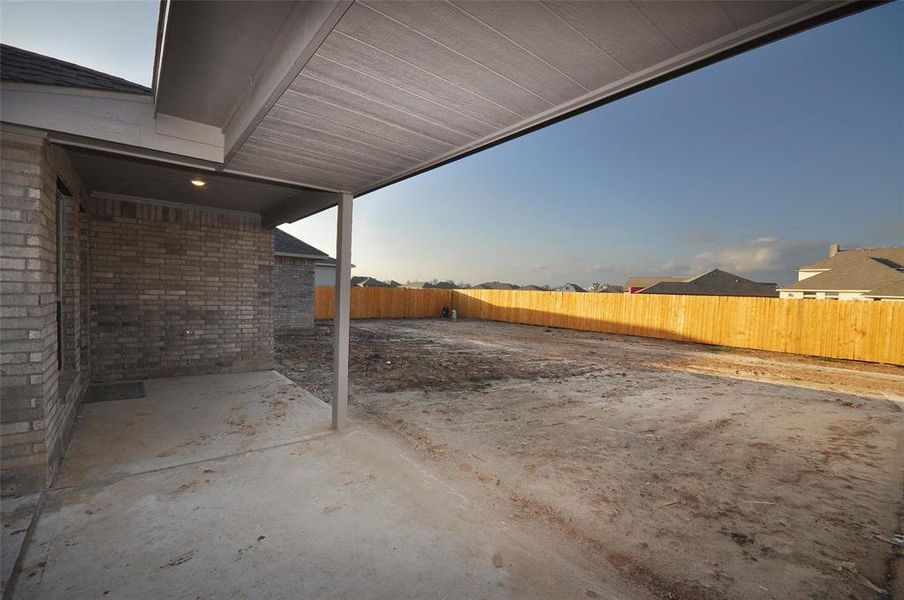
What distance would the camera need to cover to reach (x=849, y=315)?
11055 mm

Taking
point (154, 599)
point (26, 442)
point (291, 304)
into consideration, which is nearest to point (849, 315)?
point (154, 599)

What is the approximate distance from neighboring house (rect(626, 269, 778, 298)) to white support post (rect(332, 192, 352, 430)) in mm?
29134

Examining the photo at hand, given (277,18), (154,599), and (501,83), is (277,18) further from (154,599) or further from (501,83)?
(154,599)

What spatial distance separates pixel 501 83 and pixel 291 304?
44.9 feet

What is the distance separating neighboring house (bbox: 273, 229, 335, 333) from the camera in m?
13.5

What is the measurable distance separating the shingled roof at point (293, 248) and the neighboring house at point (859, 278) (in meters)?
25.8

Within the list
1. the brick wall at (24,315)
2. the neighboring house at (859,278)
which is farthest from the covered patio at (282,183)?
the neighboring house at (859,278)

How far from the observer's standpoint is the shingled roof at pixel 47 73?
2.53 meters

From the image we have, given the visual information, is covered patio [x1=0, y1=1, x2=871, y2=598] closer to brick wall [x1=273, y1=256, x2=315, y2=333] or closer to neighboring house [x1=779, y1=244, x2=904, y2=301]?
brick wall [x1=273, y1=256, x2=315, y2=333]

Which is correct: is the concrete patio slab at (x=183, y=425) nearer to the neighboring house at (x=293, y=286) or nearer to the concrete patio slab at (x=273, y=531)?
the concrete patio slab at (x=273, y=531)

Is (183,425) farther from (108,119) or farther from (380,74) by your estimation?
(380,74)

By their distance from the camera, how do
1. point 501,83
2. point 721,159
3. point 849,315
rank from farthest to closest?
point 721,159, point 849,315, point 501,83

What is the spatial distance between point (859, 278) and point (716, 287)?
9.77 metres

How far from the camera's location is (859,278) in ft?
66.1
